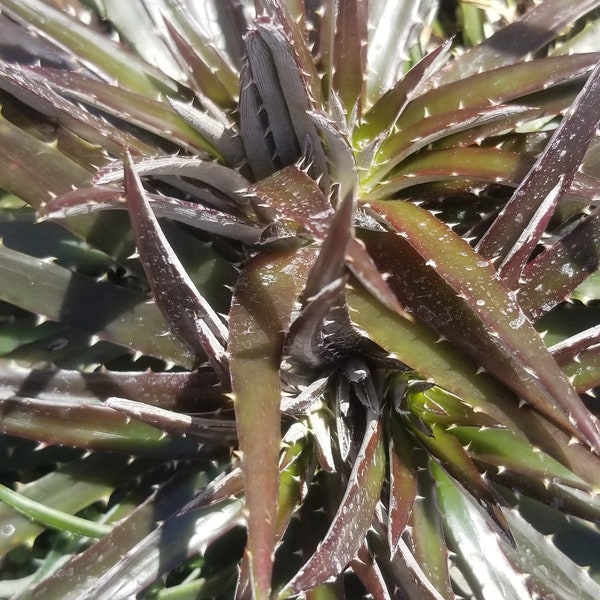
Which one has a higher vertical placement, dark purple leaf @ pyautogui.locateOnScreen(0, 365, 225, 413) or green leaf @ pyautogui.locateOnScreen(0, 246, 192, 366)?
green leaf @ pyautogui.locateOnScreen(0, 246, 192, 366)

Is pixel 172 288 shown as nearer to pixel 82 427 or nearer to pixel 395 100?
pixel 82 427

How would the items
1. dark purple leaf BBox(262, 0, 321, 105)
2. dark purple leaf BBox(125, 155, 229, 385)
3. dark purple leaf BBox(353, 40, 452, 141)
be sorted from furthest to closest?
dark purple leaf BBox(353, 40, 452, 141) < dark purple leaf BBox(262, 0, 321, 105) < dark purple leaf BBox(125, 155, 229, 385)

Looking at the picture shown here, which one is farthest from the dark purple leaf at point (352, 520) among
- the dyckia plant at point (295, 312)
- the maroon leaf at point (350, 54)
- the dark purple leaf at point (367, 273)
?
the maroon leaf at point (350, 54)

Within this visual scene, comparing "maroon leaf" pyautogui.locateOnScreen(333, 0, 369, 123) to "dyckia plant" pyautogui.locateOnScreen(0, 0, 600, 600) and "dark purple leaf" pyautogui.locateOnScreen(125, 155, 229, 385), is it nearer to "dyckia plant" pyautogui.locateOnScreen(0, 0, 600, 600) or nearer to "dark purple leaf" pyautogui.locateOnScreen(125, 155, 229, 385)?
"dyckia plant" pyautogui.locateOnScreen(0, 0, 600, 600)

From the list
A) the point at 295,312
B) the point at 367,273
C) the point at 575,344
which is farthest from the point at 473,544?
the point at 367,273

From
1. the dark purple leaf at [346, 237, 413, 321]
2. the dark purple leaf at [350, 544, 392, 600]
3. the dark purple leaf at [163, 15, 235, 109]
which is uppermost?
the dark purple leaf at [163, 15, 235, 109]

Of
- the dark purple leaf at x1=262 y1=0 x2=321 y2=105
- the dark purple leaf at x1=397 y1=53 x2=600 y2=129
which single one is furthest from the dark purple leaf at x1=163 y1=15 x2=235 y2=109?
the dark purple leaf at x1=397 y1=53 x2=600 y2=129

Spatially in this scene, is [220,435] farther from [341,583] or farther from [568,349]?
[568,349]

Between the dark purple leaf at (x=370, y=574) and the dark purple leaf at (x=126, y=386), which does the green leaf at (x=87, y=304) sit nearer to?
the dark purple leaf at (x=126, y=386)
